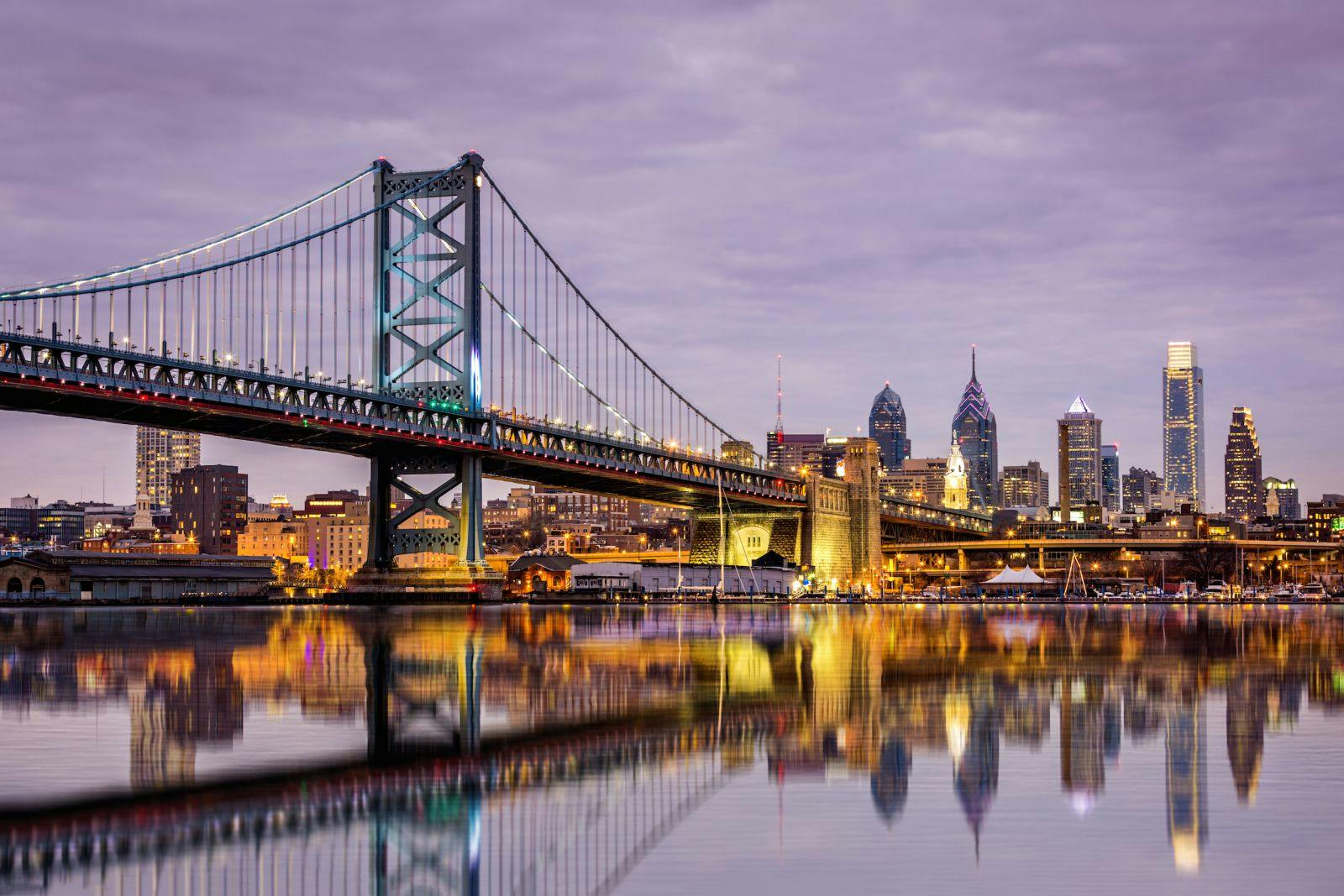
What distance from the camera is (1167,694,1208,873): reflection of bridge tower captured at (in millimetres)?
12359

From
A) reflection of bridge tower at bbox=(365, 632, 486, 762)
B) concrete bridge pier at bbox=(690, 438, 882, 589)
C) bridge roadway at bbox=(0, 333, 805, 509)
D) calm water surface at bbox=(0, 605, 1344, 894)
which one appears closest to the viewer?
calm water surface at bbox=(0, 605, 1344, 894)

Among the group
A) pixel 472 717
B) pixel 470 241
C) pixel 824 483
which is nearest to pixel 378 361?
pixel 470 241

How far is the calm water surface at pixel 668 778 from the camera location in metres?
11.6

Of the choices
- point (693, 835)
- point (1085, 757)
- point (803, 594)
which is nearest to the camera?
point (693, 835)

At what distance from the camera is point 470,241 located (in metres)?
102

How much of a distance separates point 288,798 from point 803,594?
420ft

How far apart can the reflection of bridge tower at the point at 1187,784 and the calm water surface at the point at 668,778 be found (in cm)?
6

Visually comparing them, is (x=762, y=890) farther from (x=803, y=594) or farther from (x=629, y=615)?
(x=803, y=594)

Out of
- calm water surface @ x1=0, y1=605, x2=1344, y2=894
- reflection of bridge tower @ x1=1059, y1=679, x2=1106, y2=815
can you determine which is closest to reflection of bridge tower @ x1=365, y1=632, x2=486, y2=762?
calm water surface @ x1=0, y1=605, x2=1344, y2=894

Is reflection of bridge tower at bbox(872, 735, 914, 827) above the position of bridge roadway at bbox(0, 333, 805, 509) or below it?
below

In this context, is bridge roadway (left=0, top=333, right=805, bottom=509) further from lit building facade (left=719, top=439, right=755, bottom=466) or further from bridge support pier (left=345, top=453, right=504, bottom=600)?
lit building facade (left=719, top=439, right=755, bottom=466)

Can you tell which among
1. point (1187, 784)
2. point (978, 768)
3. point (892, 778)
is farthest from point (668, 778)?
point (1187, 784)

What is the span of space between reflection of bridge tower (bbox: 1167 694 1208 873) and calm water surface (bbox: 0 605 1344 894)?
6 centimetres

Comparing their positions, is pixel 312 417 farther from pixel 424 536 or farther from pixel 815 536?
pixel 815 536
